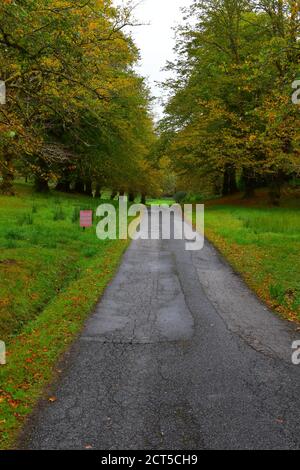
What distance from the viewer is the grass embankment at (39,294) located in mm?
5516

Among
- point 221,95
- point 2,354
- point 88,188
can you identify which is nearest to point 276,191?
point 221,95

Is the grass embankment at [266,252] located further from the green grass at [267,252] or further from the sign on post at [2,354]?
the sign on post at [2,354]

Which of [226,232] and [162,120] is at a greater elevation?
[162,120]

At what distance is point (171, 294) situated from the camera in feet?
32.5

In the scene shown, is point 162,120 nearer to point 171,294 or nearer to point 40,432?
point 171,294

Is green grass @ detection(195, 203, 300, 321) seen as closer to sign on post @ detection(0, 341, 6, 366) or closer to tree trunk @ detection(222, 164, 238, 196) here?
sign on post @ detection(0, 341, 6, 366)

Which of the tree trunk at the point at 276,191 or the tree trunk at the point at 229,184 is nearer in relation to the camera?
the tree trunk at the point at 276,191

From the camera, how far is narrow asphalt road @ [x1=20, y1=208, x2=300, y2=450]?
451 cm

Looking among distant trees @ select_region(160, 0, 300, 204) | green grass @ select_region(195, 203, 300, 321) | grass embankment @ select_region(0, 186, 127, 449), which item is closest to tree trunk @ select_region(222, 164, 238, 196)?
distant trees @ select_region(160, 0, 300, 204)

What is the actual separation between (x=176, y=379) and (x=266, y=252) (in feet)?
30.5

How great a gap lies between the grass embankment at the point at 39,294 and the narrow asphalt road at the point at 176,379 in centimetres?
29

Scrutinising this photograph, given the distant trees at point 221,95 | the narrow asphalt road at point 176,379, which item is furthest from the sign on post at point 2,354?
the distant trees at point 221,95
